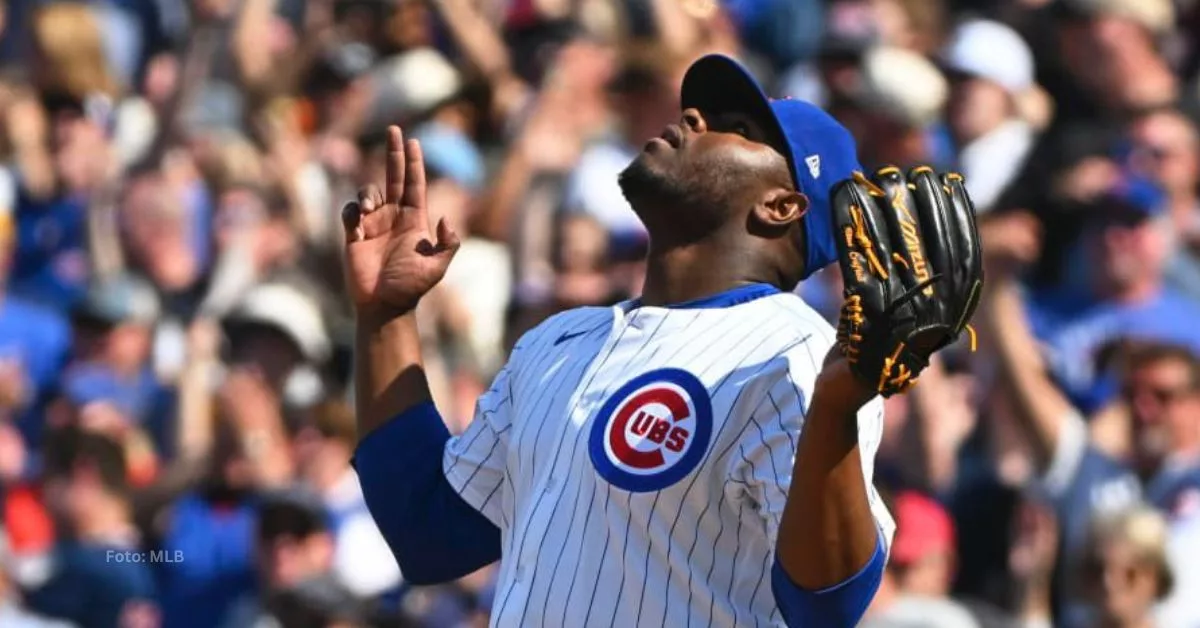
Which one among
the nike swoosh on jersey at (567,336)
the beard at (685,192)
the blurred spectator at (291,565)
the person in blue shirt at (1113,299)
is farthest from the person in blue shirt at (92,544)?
the beard at (685,192)

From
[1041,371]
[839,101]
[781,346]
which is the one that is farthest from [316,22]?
[781,346]

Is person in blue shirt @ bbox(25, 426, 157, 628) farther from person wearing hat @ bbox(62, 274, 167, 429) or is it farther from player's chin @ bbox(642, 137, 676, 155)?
player's chin @ bbox(642, 137, 676, 155)

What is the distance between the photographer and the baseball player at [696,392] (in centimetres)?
290

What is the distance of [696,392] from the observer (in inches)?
128

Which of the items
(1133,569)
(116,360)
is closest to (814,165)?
(1133,569)

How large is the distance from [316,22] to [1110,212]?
4190mm

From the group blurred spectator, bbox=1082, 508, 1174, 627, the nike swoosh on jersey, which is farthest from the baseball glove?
blurred spectator, bbox=1082, 508, 1174, 627

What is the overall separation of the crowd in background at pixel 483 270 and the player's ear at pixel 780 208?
2394 mm

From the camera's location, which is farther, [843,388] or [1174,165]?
[1174,165]

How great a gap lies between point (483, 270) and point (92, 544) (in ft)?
5.06

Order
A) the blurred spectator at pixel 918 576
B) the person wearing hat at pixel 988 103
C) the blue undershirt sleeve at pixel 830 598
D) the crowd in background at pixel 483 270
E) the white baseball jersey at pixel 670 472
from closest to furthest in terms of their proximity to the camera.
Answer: the blue undershirt sleeve at pixel 830 598, the white baseball jersey at pixel 670 472, the blurred spectator at pixel 918 576, the crowd in background at pixel 483 270, the person wearing hat at pixel 988 103

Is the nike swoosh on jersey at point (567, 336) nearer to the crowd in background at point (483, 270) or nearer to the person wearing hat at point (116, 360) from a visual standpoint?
the crowd in background at point (483, 270)

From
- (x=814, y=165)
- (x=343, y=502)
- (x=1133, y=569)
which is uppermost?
(x=814, y=165)

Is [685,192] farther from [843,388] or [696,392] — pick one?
[843,388]
